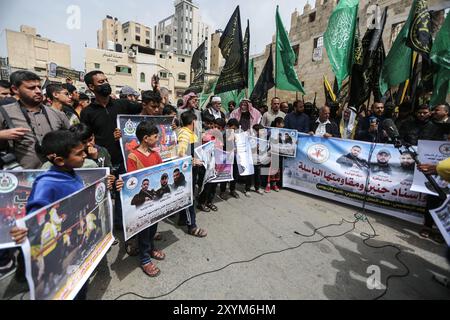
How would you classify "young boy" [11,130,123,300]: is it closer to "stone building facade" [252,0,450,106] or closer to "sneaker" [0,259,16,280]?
"sneaker" [0,259,16,280]

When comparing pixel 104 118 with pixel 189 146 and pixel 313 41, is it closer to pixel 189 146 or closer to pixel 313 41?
pixel 189 146

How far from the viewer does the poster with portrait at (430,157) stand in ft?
11.2

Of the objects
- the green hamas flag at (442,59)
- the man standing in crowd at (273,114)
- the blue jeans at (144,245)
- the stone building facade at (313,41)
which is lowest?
the blue jeans at (144,245)

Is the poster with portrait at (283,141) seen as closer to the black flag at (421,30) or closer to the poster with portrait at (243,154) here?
the poster with portrait at (243,154)

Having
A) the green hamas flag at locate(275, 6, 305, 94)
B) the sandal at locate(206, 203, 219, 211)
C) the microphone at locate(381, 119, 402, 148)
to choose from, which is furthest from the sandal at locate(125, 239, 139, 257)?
the green hamas flag at locate(275, 6, 305, 94)

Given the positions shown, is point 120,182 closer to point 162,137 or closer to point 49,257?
point 49,257

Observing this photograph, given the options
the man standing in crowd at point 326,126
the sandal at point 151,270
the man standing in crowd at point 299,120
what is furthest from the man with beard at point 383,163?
the sandal at point 151,270

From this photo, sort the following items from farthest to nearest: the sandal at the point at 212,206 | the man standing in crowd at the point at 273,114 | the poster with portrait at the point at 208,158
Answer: the man standing in crowd at the point at 273,114 → the sandal at the point at 212,206 → the poster with portrait at the point at 208,158

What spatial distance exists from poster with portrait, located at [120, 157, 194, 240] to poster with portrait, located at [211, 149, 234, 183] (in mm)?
1240

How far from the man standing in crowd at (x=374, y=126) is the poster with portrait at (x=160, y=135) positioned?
4.20m

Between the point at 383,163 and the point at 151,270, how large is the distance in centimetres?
435

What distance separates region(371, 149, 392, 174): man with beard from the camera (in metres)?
4.14
